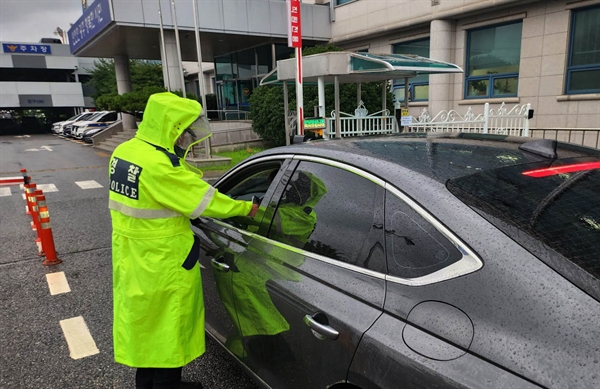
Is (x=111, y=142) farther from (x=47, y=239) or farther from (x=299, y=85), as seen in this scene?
(x=47, y=239)

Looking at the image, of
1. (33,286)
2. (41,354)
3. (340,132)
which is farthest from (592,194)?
(340,132)

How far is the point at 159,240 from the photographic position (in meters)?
2.20

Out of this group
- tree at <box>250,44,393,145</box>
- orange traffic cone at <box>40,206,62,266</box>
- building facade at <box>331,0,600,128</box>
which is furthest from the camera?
tree at <box>250,44,393,145</box>

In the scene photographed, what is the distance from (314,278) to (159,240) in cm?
90

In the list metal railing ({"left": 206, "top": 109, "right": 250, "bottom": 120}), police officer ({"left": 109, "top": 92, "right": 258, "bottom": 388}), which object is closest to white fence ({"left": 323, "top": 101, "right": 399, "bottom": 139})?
police officer ({"left": 109, "top": 92, "right": 258, "bottom": 388})

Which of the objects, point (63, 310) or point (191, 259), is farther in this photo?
point (63, 310)

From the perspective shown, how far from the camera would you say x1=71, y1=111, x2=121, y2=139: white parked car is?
25.2 meters

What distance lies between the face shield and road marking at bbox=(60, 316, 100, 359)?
1.86 meters

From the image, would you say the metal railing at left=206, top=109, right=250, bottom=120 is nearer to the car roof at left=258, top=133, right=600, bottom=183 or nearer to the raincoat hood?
the raincoat hood

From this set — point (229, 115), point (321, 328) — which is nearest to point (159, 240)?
point (321, 328)

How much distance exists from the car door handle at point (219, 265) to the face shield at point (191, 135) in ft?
2.22

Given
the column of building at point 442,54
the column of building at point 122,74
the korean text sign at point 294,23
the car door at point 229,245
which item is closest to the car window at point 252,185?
the car door at point 229,245

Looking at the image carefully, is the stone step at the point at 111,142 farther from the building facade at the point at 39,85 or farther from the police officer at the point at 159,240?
the building facade at the point at 39,85

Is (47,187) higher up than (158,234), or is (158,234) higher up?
(158,234)
